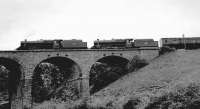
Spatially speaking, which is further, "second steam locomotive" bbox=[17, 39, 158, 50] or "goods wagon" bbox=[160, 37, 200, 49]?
"goods wagon" bbox=[160, 37, 200, 49]

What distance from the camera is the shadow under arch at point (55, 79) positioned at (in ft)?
152

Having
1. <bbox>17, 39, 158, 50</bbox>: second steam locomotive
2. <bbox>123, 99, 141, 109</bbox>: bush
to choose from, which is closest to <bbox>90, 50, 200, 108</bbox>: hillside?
<bbox>123, 99, 141, 109</bbox>: bush

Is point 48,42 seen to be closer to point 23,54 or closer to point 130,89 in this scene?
point 23,54

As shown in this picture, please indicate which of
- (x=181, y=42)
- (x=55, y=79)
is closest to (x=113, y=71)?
(x=181, y=42)

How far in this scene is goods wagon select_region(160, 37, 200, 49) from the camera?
176ft

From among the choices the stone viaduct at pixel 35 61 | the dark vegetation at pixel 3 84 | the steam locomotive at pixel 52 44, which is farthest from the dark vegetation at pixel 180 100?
the dark vegetation at pixel 3 84

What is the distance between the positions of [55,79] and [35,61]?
61.7 ft

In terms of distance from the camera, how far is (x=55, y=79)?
62.9 m

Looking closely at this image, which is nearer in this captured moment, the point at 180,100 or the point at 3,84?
the point at 180,100

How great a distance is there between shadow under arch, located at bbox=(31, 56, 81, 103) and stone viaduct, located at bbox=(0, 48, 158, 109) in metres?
0.54

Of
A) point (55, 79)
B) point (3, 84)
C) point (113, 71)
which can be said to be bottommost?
point (3, 84)

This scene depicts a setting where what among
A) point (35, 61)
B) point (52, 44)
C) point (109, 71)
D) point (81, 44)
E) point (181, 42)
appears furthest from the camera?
point (181, 42)

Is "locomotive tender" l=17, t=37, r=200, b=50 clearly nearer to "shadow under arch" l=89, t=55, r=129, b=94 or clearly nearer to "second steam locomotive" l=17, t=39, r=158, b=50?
"second steam locomotive" l=17, t=39, r=158, b=50

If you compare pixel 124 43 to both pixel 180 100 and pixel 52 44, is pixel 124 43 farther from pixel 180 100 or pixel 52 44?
pixel 180 100
